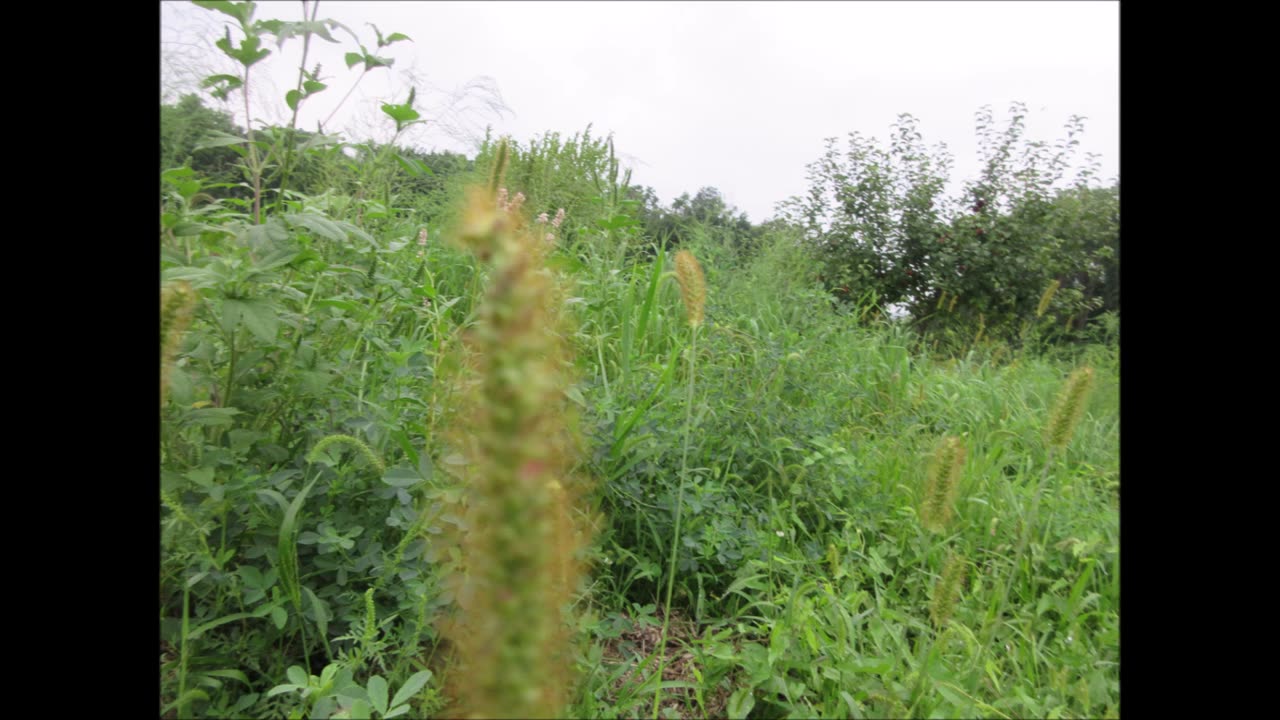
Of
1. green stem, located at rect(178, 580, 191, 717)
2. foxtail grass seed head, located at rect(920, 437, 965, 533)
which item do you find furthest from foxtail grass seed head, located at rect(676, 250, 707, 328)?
green stem, located at rect(178, 580, 191, 717)

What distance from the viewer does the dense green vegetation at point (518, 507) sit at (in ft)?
2.65

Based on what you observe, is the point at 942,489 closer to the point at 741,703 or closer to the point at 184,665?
the point at 741,703

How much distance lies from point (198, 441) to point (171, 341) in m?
0.52

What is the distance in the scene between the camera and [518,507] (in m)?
0.48

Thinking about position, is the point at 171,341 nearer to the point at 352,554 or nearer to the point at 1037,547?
the point at 352,554

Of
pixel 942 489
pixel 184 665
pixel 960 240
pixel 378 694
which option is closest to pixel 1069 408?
pixel 942 489

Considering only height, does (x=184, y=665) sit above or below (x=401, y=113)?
below

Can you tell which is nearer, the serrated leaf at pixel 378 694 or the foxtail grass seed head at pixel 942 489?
the serrated leaf at pixel 378 694

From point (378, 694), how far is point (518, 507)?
912mm

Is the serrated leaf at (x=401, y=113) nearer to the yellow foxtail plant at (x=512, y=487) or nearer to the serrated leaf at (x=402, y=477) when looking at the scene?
the serrated leaf at (x=402, y=477)

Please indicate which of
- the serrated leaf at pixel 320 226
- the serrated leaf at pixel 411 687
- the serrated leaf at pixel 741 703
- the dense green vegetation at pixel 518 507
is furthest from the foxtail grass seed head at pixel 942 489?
the serrated leaf at pixel 320 226

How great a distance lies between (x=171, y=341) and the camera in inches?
40.9

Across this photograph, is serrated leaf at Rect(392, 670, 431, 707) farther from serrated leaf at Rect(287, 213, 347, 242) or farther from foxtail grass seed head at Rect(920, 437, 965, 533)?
foxtail grass seed head at Rect(920, 437, 965, 533)
